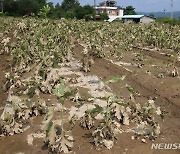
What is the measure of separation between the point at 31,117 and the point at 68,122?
2.34 ft

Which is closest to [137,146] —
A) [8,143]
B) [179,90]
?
[8,143]

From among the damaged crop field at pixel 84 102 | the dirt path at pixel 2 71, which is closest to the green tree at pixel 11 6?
the damaged crop field at pixel 84 102

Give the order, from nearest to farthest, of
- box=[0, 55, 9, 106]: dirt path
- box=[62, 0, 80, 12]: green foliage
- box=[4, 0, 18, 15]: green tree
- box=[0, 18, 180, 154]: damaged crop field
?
box=[0, 18, 180, 154]: damaged crop field → box=[0, 55, 9, 106]: dirt path → box=[4, 0, 18, 15]: green tree → box=[62, 0, 80, 12]: green foliage

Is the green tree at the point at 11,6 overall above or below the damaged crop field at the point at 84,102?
above

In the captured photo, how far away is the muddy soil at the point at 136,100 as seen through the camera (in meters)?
4.64

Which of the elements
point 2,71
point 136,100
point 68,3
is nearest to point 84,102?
point 136,100

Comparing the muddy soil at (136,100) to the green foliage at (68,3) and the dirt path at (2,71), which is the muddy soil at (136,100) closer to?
the dirt path at (2,71)

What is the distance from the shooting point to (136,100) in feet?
22.6

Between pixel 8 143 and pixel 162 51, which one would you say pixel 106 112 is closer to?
pixel 8 143

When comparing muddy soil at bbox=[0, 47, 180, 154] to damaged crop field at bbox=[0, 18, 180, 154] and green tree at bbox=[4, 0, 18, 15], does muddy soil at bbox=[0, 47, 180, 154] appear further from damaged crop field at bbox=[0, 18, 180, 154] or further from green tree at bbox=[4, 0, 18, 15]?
green tree at bbox=[4, 0, 18, 15]

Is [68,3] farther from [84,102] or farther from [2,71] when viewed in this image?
[84,102]

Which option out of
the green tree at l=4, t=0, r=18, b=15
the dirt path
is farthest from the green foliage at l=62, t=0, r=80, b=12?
the dirt path

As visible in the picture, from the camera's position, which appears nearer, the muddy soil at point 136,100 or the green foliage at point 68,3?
the muddy soil at point 136,100

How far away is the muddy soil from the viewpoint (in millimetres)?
4641
